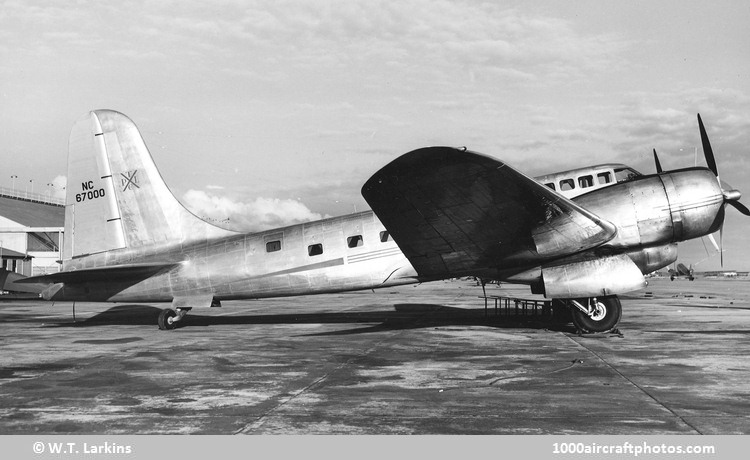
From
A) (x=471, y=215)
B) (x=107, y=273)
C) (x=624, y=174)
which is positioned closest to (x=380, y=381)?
(x=471, y=215)

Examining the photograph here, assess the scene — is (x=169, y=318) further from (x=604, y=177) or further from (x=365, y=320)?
(x=604, y=177)

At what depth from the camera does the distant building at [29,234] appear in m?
61.8

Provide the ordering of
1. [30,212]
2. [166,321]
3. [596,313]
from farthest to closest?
1. [30,212]
2. [166,321]
3. [596,313]

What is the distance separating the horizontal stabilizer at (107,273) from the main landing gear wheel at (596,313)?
11.4 meters

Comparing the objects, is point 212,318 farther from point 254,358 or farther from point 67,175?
point 254,358

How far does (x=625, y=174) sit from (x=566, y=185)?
156 centimetres

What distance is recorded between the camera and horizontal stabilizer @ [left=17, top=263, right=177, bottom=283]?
655 inches

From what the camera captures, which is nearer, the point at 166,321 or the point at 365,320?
the point at 166,321

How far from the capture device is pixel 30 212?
86188mm

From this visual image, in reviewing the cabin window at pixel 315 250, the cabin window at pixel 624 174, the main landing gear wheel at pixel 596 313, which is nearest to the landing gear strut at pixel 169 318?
the cabin window at pixel 315 250

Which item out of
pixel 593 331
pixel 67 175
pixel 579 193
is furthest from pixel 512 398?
pixel 67 175

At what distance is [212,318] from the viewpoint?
23016 millimetres

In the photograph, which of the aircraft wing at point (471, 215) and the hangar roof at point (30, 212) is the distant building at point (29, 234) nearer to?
the hangar roof at point (30, 212)
